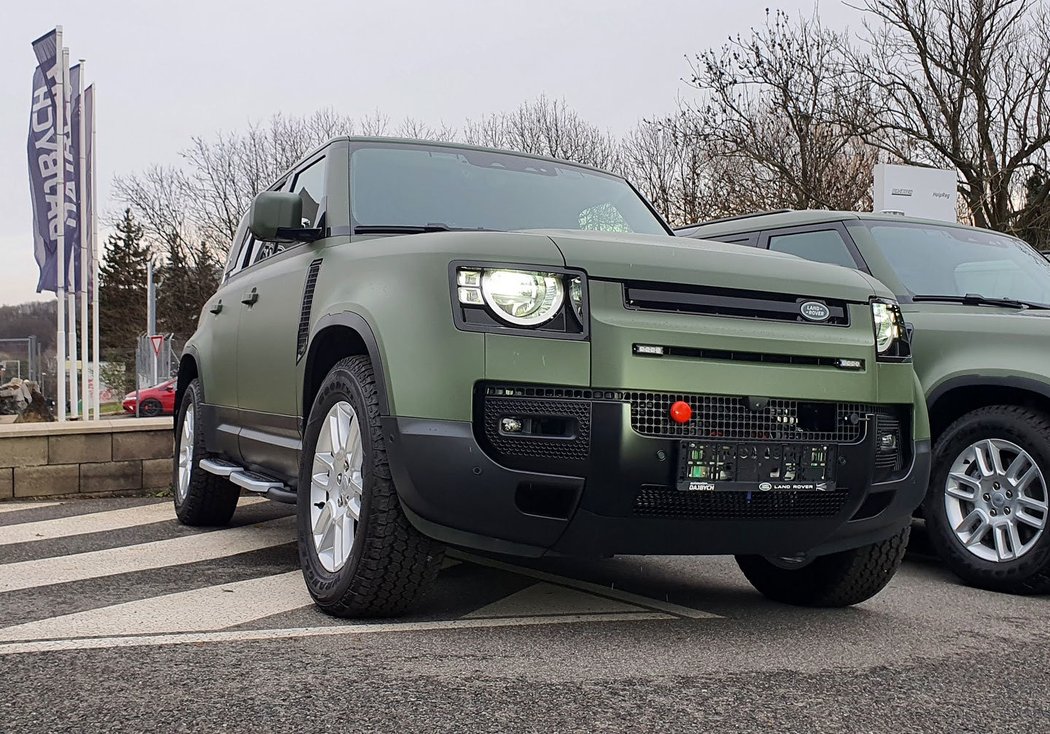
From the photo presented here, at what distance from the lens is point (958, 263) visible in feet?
19.9

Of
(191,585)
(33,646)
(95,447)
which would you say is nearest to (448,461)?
(33,646)

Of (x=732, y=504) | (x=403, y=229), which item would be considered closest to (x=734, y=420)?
(x=732, y=504)

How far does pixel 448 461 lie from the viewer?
326 centimetres

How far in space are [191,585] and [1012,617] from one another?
3.30 m

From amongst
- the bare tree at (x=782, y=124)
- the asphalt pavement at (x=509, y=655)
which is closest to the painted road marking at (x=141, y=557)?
the asphalt pavement at (x=509, y=655)

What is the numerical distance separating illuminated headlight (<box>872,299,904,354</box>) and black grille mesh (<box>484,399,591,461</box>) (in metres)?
1.19

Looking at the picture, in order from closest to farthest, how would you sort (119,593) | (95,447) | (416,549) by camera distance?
(416,549) → (119,593) → (95,447)

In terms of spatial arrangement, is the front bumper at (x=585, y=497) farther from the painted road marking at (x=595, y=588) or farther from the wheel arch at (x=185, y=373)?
the wheel arch at (x=185, y=373)

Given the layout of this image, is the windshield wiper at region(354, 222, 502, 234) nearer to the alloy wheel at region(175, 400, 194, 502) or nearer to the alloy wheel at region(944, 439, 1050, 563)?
the alloy wheel at region(175, 400, 194, 502)

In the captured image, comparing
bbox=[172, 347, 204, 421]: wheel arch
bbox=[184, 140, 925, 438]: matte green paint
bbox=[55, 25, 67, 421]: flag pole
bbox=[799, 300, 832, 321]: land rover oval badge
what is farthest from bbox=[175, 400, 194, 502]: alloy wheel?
bbox=[55, 25, 67, 421]: flag pole

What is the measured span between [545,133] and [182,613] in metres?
36.8

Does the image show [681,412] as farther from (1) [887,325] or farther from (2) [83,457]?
(2) [83,457]

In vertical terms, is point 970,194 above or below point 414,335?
above

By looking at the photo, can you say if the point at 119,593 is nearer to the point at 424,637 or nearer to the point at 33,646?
the point at 33,646
